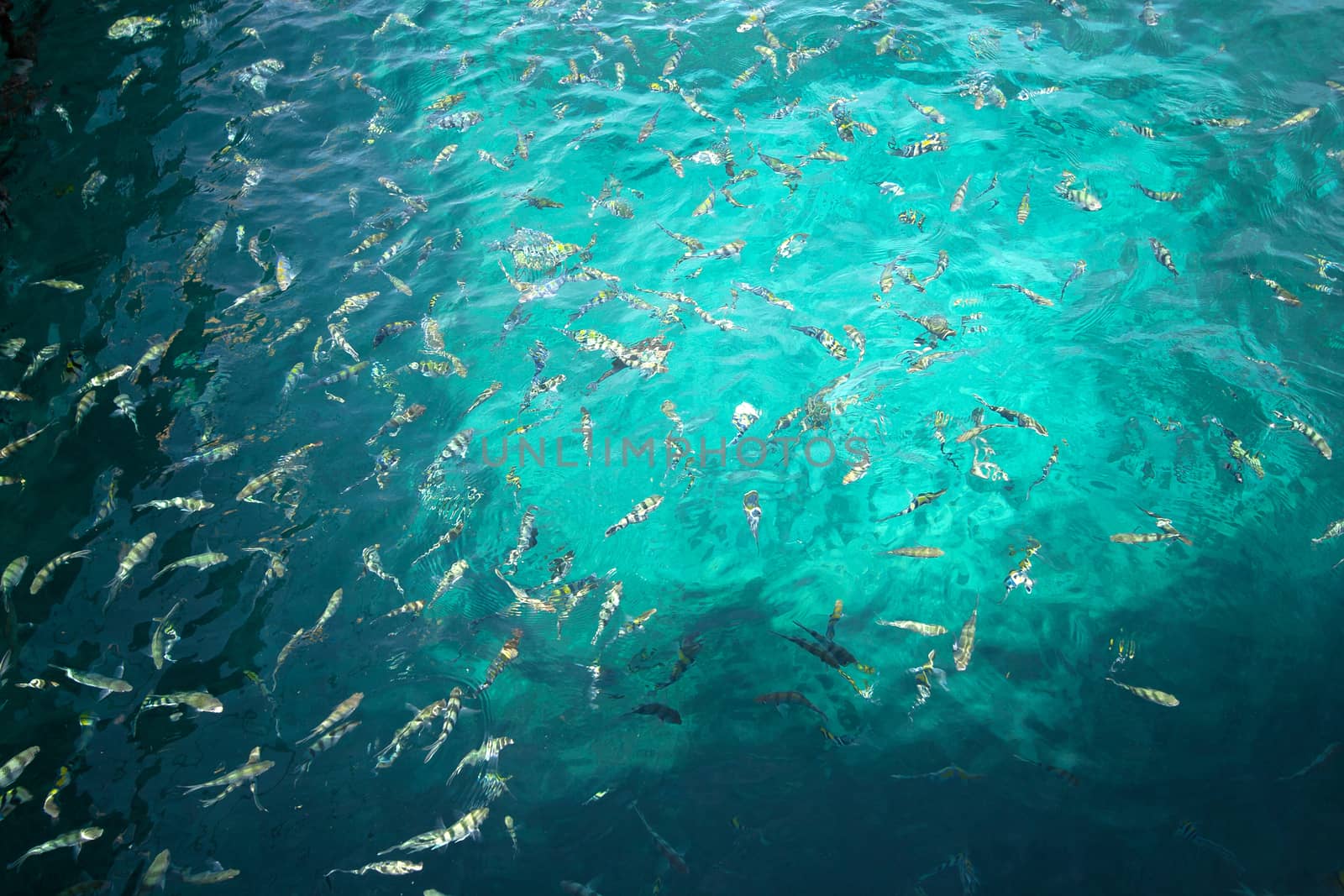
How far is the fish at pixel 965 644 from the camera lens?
467 cm

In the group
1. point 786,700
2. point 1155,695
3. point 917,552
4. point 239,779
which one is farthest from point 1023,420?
point 239,779

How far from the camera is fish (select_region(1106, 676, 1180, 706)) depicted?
14.4ft

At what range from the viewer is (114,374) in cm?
539

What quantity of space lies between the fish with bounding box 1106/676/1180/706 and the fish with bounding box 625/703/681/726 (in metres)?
3.15

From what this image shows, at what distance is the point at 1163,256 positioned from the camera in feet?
20.7

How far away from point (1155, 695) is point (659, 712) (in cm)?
341

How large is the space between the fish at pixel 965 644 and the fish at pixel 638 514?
8.31 ft

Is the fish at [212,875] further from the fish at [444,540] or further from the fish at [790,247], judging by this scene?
the fish at [790,247]

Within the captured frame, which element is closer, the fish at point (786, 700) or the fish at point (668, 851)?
the fish at point (668, 851)

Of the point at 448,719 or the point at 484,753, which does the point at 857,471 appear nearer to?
the point at 484,753

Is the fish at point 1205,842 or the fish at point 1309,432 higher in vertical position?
the fish at point 1309,432

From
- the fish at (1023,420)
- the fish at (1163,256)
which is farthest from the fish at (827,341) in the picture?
the fish at (1163,256)

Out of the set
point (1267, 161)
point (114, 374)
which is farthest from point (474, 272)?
point (1267, 161)

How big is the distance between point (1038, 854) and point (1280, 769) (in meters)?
1.79
